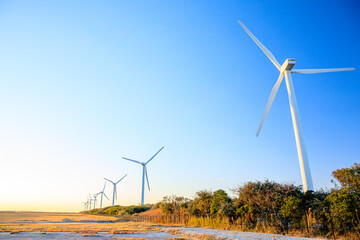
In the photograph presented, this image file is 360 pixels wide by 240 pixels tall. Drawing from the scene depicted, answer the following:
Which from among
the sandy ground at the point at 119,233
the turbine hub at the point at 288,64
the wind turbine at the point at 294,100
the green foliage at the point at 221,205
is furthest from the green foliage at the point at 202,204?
the turbine hub at the point at 288,64

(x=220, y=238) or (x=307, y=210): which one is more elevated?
(x=307, y=210)

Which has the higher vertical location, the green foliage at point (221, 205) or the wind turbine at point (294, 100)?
the wind turbine at point (294, 100)

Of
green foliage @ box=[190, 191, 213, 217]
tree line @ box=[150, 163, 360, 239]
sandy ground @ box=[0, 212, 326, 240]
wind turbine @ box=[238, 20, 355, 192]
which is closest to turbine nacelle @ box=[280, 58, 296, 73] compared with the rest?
wind turbine @ box=[238, 20, 355, 192]

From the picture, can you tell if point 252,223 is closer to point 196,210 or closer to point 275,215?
point 275,215

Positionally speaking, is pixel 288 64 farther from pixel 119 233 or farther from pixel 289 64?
pixel 119 233

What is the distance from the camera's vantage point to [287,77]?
93.8 ft

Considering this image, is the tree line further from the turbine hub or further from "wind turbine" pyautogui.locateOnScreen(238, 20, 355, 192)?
the turbine hub

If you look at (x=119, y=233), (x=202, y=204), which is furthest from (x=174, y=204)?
(x=119, y=233)

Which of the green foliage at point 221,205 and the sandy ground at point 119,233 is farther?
the green foliage at point 221,205

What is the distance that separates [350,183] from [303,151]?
315 inches

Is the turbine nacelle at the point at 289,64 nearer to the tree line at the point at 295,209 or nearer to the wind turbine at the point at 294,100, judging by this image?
the wind turbine at the point at 294,100

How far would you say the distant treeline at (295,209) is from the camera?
14508 millimetres

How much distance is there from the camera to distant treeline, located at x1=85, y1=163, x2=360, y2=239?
47.6 ft

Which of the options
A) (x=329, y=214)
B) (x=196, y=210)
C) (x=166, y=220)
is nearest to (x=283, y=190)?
(x=329, y=214)
